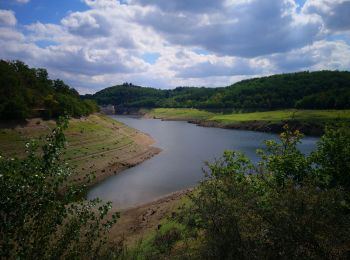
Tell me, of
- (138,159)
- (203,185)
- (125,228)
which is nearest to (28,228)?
(203,185)

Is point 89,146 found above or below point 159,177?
above

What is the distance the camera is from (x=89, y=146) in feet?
220

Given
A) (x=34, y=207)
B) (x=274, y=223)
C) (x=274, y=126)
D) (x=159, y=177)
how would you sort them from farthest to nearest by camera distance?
(x=274, y=126) → (x=159, y=177) → (x=274, y=223) → (x=34, y=207)

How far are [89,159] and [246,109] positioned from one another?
146 m

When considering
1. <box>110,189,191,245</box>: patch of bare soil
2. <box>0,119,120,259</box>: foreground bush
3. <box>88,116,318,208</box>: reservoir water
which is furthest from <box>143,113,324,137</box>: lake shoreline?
<box>0,119,120,259</box>: foreground bush

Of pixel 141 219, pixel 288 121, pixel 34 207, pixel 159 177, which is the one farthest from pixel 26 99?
pixel 288 121

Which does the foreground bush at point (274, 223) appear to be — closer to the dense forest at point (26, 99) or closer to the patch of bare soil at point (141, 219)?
the patch of bare soil at point (141, 219)

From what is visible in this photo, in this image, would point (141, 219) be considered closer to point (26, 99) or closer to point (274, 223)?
point (274, 223)

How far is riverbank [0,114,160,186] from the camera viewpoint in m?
55.2

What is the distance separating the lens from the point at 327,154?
22.2 metres

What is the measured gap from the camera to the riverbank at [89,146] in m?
55.2

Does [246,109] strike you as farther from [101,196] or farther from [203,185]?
[203,185]

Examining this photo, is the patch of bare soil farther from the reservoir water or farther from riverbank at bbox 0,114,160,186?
riverbank at bbox 0,114,160,186

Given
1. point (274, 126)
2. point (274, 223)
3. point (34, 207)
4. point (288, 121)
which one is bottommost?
point (274, 126)
